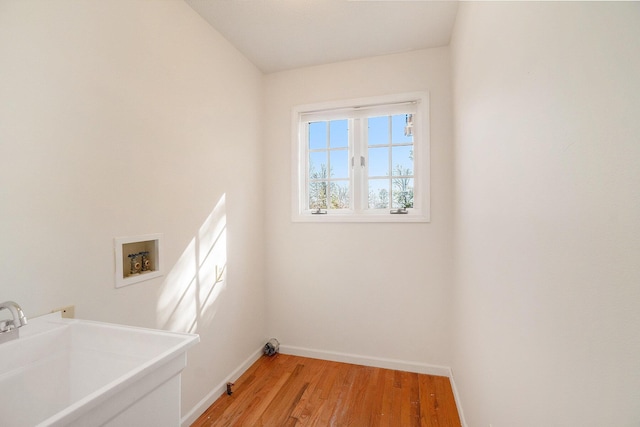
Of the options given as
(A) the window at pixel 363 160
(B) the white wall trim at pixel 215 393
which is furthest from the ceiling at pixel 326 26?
(B) the white wall trim at pixel 215 393

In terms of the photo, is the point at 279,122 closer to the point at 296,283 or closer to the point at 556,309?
the point at 296,283

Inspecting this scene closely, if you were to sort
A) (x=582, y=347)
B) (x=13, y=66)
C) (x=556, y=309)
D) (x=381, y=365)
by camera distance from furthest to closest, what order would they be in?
(x=381, y=365)
(x=13, y=66)
(x=556, y=309)
(x=582, y=347)

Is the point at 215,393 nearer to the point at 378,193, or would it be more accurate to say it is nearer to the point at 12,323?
the point at 12,323

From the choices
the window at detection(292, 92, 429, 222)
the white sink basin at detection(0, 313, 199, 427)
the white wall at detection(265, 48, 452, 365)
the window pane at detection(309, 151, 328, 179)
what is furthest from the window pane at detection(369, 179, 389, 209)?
the white sink basin at detection(0, 313, 199, 427)

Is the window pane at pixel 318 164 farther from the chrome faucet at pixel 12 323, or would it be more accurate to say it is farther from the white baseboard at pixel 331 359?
the chrome faucet at pixel 12 323

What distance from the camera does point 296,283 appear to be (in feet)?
8.86

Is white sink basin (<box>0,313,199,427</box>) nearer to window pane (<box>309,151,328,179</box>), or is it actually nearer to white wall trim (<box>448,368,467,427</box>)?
white wall trim (<box>448,368,467,427</box>)

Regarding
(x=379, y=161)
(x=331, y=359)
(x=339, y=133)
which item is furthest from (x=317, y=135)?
(x=331, y=359)

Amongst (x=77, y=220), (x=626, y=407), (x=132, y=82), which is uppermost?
(x=132, y=82)

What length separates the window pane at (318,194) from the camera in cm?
274

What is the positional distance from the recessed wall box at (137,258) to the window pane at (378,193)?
5.73ft

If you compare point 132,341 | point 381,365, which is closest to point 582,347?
point 132,341

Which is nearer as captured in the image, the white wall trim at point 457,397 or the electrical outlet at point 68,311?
the electrical outlet at point 68,311

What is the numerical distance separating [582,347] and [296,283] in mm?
2299
